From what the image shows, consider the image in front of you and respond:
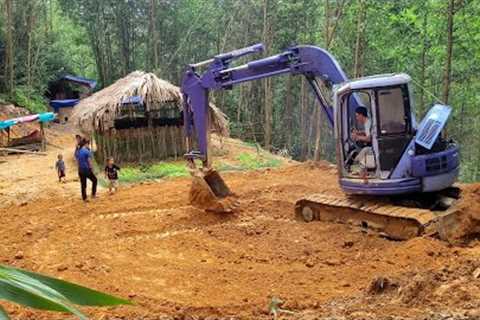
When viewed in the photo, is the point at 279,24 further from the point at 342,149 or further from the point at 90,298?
the point at 90,298

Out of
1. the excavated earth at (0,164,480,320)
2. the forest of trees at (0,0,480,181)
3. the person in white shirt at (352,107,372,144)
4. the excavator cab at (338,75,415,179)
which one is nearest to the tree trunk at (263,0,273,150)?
the forest of trees at (0,0,480,181)

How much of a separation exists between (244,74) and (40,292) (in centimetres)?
1114

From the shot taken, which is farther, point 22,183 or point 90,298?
point 22,183

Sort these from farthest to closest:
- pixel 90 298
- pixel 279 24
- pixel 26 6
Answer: pixel 26 6 → pixel 279 24 → pixel 90 298

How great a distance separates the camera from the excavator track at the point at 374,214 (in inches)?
335

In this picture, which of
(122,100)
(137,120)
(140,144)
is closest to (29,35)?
(137,120)

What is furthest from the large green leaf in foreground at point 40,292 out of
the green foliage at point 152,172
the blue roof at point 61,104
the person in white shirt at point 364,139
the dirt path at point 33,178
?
the blue roof at point 61,104

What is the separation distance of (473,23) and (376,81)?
373 inches

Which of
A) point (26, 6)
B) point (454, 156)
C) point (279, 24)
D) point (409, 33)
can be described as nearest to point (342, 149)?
point (454, 156)

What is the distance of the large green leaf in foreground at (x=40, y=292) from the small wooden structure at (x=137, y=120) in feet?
60.9

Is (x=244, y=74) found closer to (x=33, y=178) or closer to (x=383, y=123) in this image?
(x=383, y=123)

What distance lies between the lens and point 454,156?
932 cm

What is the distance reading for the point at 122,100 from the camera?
19.4 m

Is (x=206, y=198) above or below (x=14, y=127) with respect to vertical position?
below
